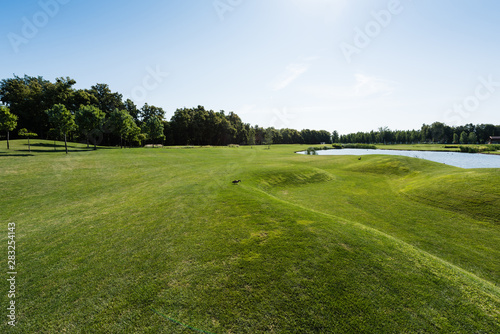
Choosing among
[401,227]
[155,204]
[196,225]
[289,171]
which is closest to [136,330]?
[196,225]

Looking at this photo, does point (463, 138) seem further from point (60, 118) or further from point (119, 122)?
point (60, 118)

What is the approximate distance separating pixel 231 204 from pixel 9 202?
14.9 meters

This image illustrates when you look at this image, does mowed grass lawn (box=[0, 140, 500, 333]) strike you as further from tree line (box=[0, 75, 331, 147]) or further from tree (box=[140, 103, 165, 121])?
tree (box=[140, 103, 165, 121])

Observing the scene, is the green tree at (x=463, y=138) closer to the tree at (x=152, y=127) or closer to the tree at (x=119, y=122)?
the tree at (x=152, y=127)

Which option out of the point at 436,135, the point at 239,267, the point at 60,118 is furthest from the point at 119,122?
the point at 436,135

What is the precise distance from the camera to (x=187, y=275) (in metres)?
5.61

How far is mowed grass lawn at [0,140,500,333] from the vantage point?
427 centimetres

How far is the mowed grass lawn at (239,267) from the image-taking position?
427 centimetres

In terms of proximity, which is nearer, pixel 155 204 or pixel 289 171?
pixel 155 204

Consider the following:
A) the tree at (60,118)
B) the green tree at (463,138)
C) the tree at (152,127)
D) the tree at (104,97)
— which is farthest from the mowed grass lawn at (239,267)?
the green tree at (463,138)

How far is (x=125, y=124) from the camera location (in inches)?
2074

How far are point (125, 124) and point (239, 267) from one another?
60.5m

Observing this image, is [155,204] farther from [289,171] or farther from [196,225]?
[289,171]

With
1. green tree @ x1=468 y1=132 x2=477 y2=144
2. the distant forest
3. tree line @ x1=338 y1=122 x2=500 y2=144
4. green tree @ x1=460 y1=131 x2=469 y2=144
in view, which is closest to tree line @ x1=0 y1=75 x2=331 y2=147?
the distant forest
